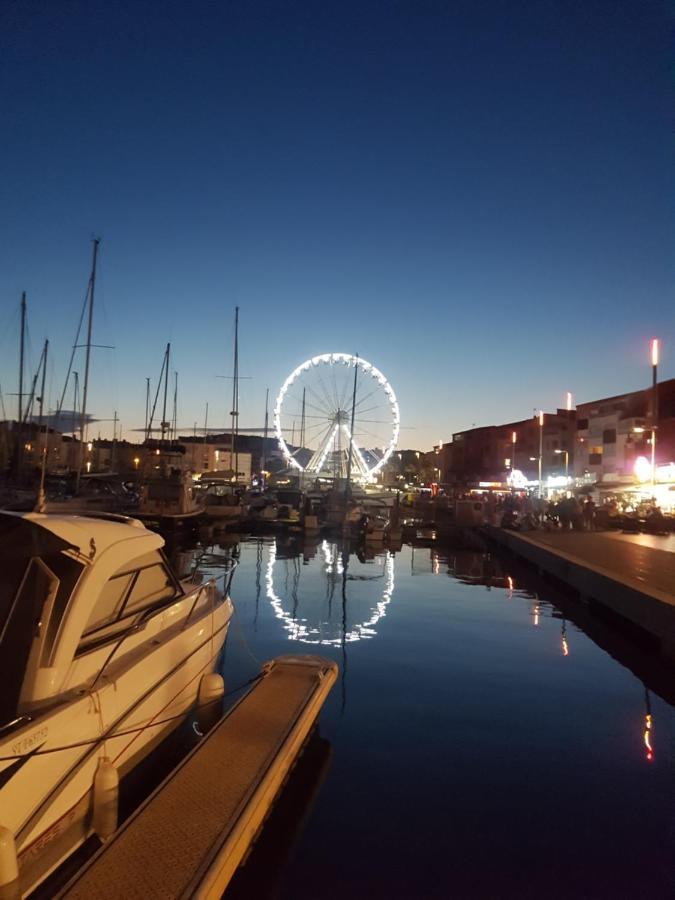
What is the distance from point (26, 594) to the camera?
5.05 m

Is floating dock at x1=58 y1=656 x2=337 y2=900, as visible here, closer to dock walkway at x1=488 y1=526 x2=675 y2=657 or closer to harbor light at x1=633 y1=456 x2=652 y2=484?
dock walkway at x1=488 y1=526 x2=675 y2=657

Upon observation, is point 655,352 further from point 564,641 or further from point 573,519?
point 564,641

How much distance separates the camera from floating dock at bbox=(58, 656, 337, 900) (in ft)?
13.3

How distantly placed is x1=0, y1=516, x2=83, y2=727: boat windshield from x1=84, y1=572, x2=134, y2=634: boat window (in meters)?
0.72

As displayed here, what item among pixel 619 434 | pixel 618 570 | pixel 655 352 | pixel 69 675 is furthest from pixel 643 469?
pixel 69 675

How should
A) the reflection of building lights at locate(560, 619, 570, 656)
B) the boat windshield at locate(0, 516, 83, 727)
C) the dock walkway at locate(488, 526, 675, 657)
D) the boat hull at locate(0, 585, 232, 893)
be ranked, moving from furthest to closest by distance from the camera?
the reflection of building lights at locate(560, 619, 570, 656)
the dock walkway at locate(488, 526, 675, 657)
the boat windshield at locate(0, 516, 83, 727)
the boat hull at locate(0, 585, 232, 893)

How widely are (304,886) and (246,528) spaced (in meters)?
31.9

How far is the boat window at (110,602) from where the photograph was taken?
19.3 ft

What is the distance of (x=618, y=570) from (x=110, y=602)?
1335 centimetres

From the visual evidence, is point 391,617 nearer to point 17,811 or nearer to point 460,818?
point 460,818

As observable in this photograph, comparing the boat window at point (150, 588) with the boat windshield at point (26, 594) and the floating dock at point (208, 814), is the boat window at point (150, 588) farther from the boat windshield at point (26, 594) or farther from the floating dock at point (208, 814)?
the boat windshield at point (26, 594)

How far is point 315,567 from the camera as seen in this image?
2302 centimetres

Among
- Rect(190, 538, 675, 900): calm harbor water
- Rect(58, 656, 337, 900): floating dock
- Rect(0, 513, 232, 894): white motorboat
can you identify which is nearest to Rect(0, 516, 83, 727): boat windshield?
Rect(0, 513, 232, 894): white motorboat

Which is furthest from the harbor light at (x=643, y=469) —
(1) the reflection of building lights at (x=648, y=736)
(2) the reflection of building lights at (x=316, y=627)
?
(1) the reflection of building lights at (x=648, y=736)
